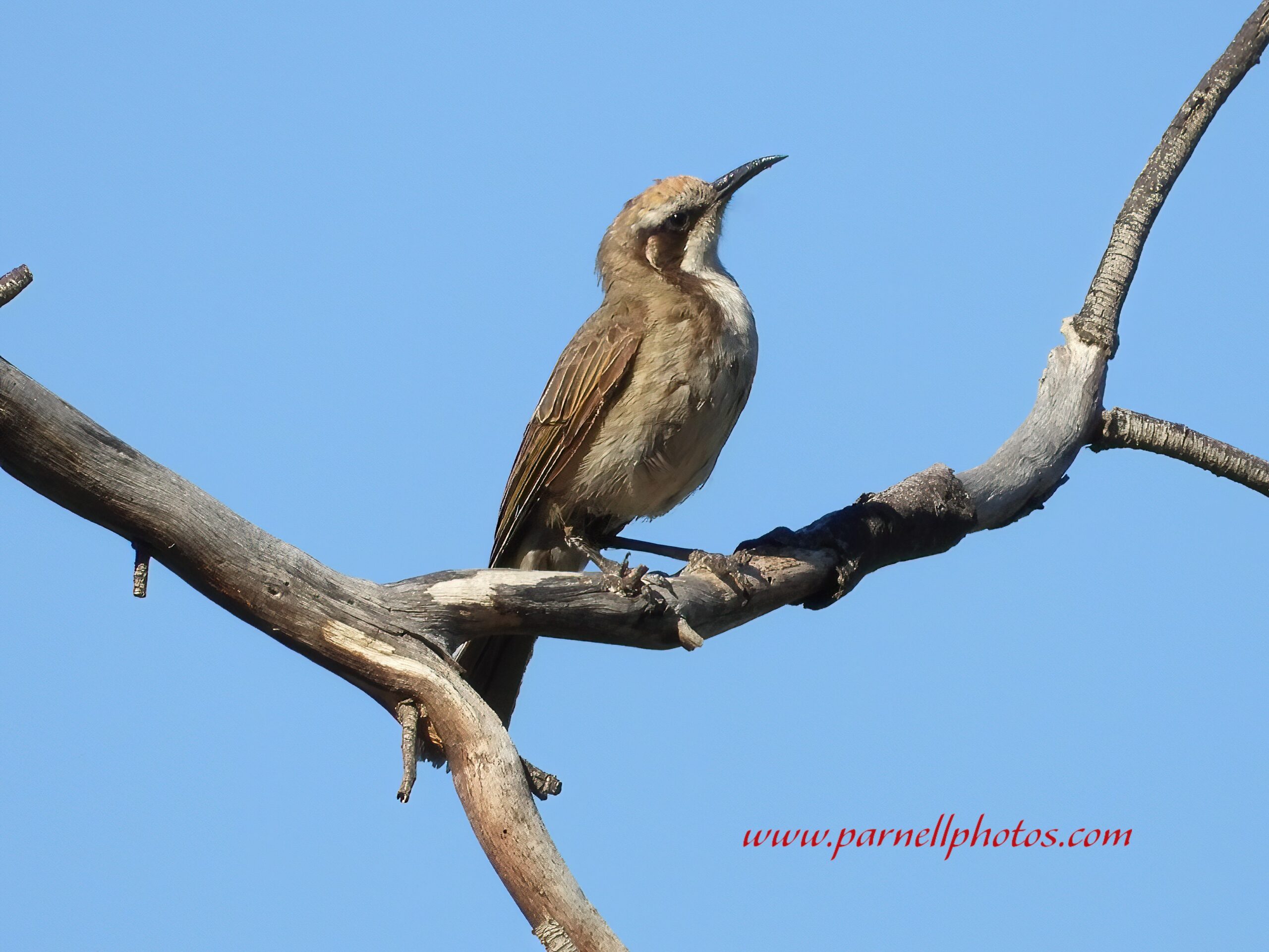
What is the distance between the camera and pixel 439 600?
14.2 ft

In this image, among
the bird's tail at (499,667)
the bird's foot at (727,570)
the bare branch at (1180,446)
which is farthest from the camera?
the bare branch at (1180,446)

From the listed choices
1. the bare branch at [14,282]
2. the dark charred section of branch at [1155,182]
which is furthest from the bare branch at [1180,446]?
the bare branch at [14,282]

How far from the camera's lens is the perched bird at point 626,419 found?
5.83 m

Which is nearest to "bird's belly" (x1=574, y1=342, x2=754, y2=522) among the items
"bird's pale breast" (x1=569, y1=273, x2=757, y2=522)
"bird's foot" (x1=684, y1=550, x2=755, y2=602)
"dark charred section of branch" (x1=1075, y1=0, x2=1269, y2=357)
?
"bird's pale breast" (x1=569, y1=273, x2=757, y2=522)

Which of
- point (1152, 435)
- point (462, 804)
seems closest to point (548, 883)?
point (462, 804)

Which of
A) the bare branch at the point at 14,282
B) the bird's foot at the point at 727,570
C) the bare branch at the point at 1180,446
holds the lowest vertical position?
the bare branch at the point at 14,282

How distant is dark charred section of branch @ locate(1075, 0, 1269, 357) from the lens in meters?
6.81

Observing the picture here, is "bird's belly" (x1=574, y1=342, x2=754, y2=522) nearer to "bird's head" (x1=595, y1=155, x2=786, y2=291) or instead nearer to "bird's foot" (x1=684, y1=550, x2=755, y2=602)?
"bird's foot" (x1=684, y1=550, x2=755, y2=602)

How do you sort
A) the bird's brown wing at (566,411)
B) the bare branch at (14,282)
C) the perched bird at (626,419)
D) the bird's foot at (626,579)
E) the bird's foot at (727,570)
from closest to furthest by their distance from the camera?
the bare branch at (14,282)
the bird's foot at (626,579)
the bird's foot at (727,570)
the perched bird at (626,419)
the bird's brown wing at (566,411)

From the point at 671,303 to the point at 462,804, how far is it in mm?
2937

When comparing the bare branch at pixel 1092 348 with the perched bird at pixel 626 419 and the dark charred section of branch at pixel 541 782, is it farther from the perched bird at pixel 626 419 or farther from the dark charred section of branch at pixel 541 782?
the dark charred section of branch at pixel 541 782

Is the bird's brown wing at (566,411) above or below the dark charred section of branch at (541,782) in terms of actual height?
above

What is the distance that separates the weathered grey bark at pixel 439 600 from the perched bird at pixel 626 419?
0.65 meters

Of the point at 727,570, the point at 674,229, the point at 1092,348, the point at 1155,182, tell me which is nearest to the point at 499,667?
the point at 727,570
